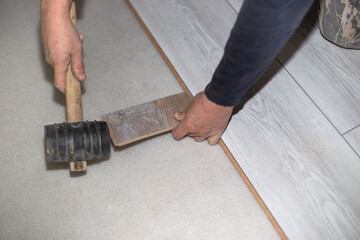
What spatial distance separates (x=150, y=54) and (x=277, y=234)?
806 millimetres

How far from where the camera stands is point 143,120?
1268 mm

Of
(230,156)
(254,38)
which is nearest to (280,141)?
(230,156)

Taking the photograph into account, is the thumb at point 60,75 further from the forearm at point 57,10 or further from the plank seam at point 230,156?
the plank seam at point 230,156

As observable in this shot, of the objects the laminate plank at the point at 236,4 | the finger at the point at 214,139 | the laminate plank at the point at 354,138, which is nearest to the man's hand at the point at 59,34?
the finger at the point at 214,139

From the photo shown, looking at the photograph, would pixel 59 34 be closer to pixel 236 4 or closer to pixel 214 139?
pixel 214 139

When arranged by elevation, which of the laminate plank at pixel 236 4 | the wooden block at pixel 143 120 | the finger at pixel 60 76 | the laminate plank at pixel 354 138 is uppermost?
the laminate plank at pixel 236 4

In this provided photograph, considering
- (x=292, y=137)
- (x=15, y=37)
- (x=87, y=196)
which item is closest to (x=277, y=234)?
(x=292, y=137)

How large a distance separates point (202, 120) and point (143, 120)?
0.21 metres

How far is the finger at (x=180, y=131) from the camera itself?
49.2 inches

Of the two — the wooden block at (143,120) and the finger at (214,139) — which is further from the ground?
the wooden block at (143,120)

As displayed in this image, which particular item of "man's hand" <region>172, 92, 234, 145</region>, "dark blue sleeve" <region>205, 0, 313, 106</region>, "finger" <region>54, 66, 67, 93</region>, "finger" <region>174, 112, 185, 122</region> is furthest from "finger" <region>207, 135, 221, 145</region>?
"finger" <region>54, 66, 67, 93</region>

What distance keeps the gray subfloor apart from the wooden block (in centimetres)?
8

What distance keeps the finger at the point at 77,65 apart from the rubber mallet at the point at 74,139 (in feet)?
0.08

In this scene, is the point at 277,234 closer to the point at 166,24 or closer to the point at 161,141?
the point at 161,141
